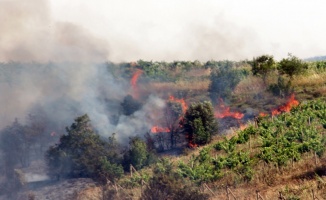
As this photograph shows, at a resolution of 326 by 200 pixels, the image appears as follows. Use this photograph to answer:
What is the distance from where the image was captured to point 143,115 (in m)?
39.1

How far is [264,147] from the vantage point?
90.4 feet

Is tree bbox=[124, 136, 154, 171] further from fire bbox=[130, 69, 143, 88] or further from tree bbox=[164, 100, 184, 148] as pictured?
fire bbox=[130, 69, 143, 88]

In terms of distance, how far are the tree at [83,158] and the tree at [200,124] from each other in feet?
23.4

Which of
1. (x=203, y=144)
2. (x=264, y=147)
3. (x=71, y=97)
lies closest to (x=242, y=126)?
(x=203, y=144)

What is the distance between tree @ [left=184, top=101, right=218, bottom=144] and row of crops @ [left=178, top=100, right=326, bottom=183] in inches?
69.9

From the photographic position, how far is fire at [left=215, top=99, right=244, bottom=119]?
1558 inches

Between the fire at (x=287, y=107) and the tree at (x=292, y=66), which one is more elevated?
the tree at (x=292, y=66)

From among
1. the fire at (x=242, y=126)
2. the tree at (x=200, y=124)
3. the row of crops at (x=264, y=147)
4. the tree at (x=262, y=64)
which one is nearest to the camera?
the row of crops at (x=264, y=147)

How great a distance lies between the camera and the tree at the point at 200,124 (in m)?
33.0

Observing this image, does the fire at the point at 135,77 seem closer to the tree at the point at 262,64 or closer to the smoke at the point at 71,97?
the smoke at the point at 71,97

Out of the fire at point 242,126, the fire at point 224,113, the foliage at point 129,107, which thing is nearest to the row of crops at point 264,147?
the fire at point 242,126

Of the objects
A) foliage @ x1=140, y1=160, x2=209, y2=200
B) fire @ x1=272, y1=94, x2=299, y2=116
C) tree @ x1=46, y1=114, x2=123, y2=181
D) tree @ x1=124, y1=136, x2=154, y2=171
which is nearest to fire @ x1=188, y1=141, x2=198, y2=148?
tree @ x1=124, y1=136, x2=154, y2=171

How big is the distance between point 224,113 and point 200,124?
8209 millimetres

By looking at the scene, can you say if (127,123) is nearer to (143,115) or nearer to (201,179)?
(143,115)
